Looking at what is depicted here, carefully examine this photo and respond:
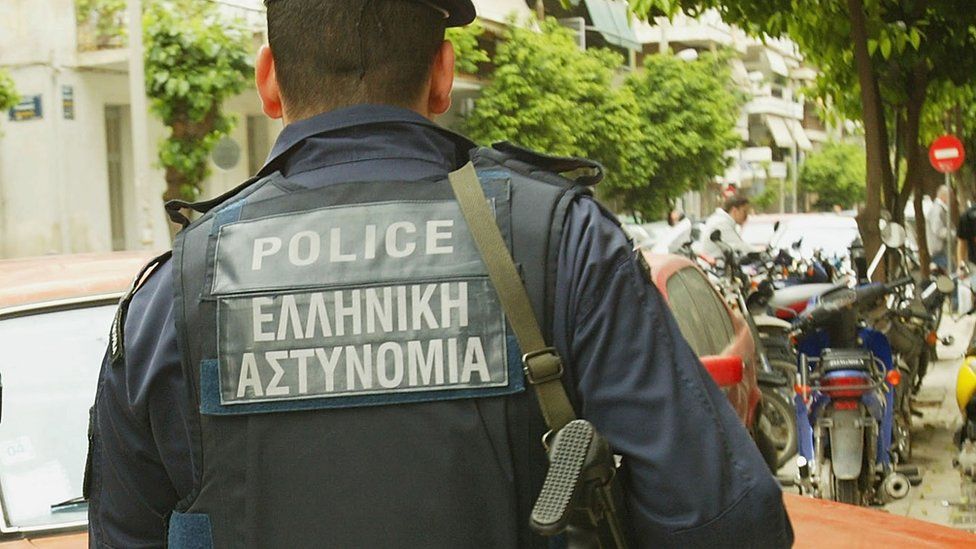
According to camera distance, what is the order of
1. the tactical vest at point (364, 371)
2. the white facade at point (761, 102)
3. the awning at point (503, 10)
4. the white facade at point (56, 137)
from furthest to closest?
the white facade at point (761, 102) → the awning at point (503, 10) → the white facade at point (56, 137) → the tactical vest at point (364, 371)

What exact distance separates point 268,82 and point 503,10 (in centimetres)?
3402

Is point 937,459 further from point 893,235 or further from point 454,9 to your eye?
point 454,9

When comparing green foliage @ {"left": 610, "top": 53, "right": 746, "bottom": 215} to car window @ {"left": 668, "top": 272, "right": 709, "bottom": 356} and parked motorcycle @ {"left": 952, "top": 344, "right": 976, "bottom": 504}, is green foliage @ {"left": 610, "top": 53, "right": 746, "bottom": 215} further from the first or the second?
car window @ {"left": 668, "top": 272, "right": 709, "bottom": 356}

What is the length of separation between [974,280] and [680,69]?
33.7 metres

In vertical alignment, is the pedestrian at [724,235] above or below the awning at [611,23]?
below

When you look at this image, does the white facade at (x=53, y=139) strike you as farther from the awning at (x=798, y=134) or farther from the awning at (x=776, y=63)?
the awning at (x=798, y=134)

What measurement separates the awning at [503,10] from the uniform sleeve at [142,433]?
30.8m

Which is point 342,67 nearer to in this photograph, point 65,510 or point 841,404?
point 65,510

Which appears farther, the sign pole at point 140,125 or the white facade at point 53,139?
the white facade at point 53,139

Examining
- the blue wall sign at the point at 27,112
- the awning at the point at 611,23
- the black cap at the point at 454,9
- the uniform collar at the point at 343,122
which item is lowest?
the uniform collar at the point at 343,122

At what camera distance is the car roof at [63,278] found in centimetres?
358

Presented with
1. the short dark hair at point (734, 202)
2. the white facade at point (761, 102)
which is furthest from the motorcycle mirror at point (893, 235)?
the white facade at point (761, 102)

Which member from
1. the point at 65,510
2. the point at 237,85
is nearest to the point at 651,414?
the point at 65,510

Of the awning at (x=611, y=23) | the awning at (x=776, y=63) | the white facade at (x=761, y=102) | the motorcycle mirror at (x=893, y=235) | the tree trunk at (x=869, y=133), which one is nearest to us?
the motorcycle mirror at (x=893, y=235)
